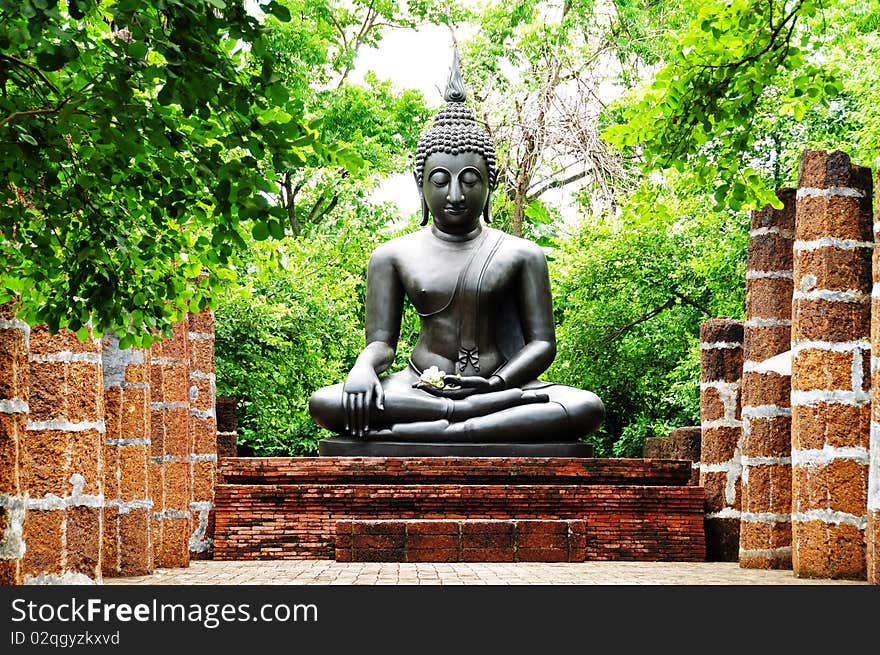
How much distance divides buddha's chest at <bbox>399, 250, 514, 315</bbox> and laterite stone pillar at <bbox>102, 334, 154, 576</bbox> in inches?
167

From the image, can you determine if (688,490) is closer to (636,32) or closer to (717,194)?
(717,194)

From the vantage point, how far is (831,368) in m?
10.1

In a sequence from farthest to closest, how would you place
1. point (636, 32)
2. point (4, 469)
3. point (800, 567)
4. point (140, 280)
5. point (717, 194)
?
point (636, 32) < point (717, 194) < point (800, 567) < point (140, 280) < point (4, 469)

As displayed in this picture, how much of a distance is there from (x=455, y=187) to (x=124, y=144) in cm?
751

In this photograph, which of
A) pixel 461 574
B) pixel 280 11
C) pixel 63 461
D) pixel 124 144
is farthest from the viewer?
pixel 461 574

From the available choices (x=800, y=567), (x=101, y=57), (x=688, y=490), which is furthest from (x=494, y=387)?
(x=101, y=57)

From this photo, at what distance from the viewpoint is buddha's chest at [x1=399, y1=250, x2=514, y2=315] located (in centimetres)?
1421

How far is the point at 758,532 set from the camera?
37.7ft

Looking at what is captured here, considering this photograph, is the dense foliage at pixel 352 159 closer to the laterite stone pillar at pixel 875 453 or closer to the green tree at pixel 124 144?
the green tree at pixel 124 144

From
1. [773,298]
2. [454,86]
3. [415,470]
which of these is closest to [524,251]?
[454,86]

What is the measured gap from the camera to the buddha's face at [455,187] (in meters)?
14.3

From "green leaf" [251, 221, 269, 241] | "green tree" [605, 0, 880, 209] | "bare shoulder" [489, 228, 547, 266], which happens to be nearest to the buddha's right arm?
"bare shoulder" [489, 228, 547, 266]

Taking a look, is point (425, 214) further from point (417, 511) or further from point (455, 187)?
point (417, 511)

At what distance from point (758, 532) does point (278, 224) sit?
633 cm
